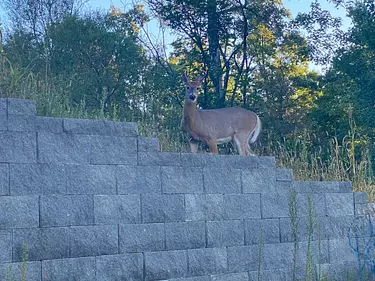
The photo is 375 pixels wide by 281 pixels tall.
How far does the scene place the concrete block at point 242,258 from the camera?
8195 millimetres

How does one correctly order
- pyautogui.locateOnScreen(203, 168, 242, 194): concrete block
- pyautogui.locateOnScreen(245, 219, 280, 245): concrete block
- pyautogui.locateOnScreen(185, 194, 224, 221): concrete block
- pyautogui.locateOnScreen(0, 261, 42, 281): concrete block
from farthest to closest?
pyautogui.locateOnScreen(245, 219, 280, 245): concrete block → pyautogui.locateOnScreen(203, 168, 242, 194): concrete block → pyautogui.locateOnScreen(185, 194, 224, 221): concrete block → pyautogui.locateOnScreen(0, 261, 42, 281): concrete block

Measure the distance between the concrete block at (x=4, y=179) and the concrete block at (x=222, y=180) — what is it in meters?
2.54

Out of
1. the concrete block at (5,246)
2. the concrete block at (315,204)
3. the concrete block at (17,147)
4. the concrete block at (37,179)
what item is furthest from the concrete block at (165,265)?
the concrete block at (315,204)

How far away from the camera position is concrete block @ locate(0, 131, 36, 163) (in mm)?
6535

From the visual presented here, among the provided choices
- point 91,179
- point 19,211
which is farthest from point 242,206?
point 19,211

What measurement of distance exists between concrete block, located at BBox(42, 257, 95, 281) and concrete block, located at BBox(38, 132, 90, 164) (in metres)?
1.01

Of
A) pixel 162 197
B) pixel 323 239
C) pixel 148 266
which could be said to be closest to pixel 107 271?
pixel 148 266

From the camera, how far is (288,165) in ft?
35.3

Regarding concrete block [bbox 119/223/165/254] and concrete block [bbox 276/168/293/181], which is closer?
concrete block [bbox 119/223/165/254]

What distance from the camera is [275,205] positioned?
8836 mm

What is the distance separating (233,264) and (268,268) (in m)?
0.66

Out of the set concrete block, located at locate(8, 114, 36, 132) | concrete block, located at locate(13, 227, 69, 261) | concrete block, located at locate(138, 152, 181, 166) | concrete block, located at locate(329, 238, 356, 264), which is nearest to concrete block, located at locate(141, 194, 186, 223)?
concrete block, located at locate(138, 152, 181, 166)

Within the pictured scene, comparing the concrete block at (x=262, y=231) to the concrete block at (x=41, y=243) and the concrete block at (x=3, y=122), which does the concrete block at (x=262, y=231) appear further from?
the concrete block at (x=3, y=122)

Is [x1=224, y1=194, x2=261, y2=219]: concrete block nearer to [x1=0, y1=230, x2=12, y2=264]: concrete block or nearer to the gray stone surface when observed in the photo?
the gray stone surface
